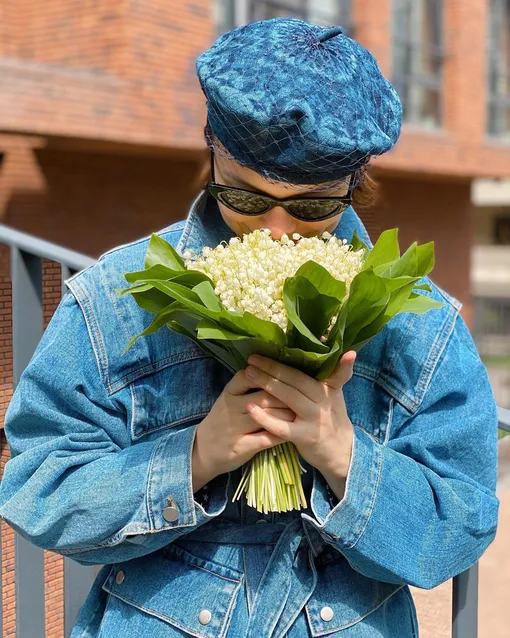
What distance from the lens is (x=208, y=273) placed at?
1.28 meters

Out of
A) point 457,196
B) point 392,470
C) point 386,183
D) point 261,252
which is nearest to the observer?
point 261,252

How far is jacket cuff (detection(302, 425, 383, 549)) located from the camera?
136 centimetres

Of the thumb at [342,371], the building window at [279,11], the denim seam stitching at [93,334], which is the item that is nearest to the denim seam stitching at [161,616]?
the denim seam stitching at [93,334]

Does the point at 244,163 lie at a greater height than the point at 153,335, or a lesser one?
greater

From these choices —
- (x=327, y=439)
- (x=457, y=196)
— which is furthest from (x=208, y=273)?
(x=457, y=196)

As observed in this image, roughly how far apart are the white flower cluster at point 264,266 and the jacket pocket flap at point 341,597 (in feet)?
1.74

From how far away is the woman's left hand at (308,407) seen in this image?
126 cm

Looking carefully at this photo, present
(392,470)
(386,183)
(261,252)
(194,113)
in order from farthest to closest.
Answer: (386,183) → (194,113) → (392,470) → (261,252)

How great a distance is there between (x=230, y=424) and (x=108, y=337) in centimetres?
30

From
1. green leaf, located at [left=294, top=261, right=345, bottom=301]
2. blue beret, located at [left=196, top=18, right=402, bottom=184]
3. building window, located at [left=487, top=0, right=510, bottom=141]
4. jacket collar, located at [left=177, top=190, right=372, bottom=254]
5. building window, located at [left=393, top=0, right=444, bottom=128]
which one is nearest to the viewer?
green leaf, located at [left=294, top=261, right=345, bottom=301]

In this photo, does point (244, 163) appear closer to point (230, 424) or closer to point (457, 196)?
point (230, 424)

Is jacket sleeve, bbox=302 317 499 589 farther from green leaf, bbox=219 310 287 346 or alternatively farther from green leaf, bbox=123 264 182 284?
green leaf, bbox=123 264 182 284

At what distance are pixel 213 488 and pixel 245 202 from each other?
0.52m

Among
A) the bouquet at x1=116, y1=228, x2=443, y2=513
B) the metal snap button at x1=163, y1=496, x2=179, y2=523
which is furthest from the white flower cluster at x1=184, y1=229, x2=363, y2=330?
the metal snap button at x1=163, y1=496, x2=179, y2=523
